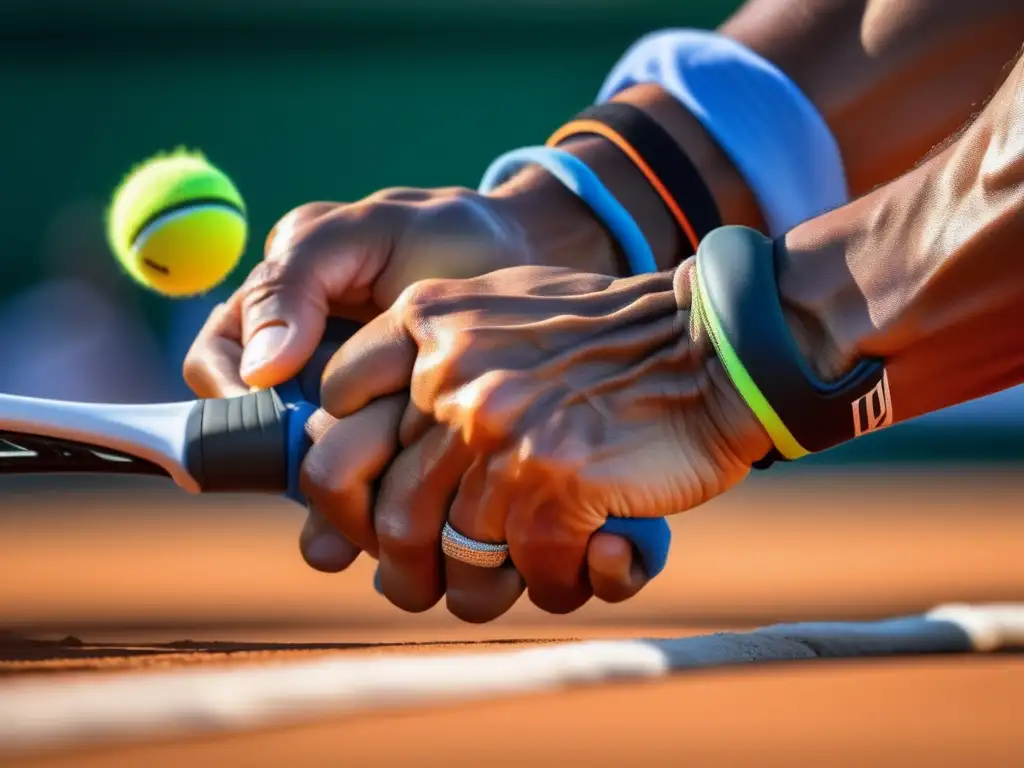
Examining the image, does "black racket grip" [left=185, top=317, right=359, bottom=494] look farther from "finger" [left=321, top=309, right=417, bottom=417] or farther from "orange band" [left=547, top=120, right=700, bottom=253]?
"orange band" [left=547, top=120, right=700, bottom=253]

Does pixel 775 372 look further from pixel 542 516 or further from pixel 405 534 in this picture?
pixel 405 534

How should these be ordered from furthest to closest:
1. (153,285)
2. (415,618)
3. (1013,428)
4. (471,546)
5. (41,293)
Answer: (41,293) < (1013,428) < (153,285) < (415,618) < (471,546)

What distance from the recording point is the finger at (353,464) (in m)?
1.15

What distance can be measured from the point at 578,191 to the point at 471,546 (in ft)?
→ 1.82

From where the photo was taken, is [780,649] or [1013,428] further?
[1013,428]

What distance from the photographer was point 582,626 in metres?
1.34

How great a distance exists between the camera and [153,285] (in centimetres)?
177

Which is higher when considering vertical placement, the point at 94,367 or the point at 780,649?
the point at 94,367

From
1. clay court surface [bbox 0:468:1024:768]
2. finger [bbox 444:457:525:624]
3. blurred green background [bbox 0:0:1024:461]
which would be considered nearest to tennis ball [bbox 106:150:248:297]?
clay court surface [bbox 0:468:1024:768]

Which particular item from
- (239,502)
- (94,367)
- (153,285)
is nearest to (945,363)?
(153,285)

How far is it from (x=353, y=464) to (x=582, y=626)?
1.07 ft

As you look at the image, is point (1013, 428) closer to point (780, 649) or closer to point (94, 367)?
point (94, 367)

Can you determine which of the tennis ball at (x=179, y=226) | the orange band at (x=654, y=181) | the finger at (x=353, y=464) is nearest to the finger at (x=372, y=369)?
the finger at (x=353, y=464)

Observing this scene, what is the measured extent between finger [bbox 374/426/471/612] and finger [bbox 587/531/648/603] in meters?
0.13
